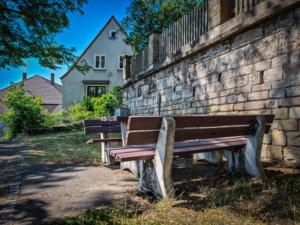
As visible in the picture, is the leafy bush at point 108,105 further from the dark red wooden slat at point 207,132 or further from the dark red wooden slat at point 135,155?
the dark red wooden slat at point 135,155

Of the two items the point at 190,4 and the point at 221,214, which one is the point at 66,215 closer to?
the point at 221,214

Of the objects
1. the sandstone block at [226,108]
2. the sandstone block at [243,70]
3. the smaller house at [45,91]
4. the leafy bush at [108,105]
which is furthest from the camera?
the smaller house at [45,91]

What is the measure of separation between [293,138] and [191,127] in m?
1.90

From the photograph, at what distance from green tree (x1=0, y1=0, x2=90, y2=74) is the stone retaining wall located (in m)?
6.52

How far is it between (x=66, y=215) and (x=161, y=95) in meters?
6.04

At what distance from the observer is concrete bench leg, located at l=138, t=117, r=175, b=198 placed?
2.27m

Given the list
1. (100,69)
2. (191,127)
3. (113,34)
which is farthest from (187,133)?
(113,34)

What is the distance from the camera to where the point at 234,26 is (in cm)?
442

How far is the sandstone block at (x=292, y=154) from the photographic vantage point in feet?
10.7

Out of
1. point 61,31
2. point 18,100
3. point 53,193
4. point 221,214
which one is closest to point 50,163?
point 53,193

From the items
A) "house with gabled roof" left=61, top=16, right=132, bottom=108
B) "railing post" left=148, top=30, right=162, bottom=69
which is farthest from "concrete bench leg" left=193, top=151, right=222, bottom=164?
"house with gabled roof" left=61, top=16, right=132, bottom=108

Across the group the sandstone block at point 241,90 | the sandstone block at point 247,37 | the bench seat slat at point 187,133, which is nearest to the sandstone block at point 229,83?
the sandstone block at point 241,90

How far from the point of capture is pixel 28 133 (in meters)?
11.4

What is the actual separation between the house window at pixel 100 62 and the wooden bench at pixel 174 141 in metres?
18.9
